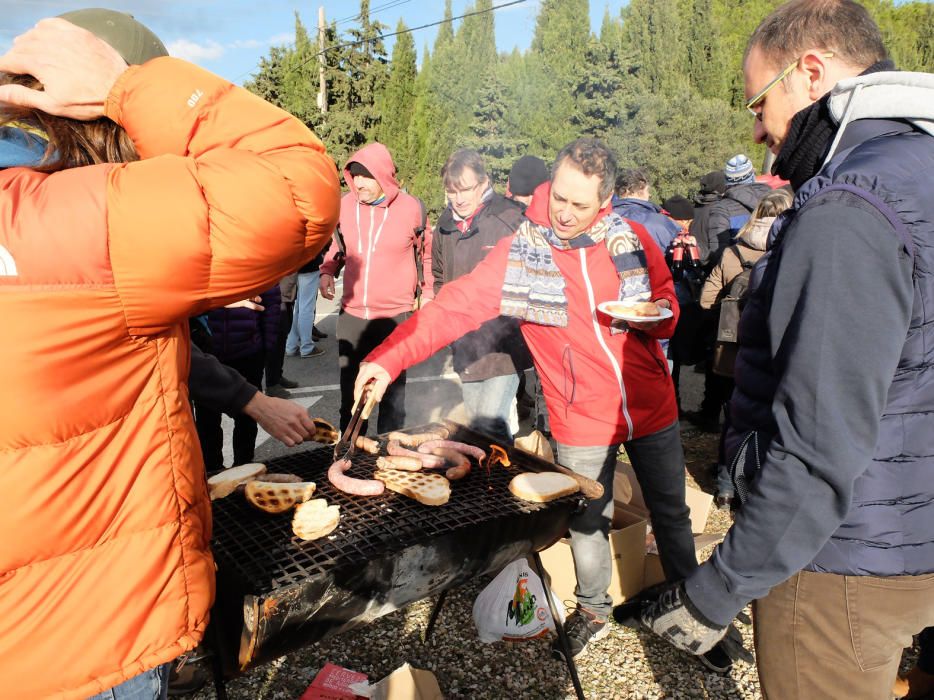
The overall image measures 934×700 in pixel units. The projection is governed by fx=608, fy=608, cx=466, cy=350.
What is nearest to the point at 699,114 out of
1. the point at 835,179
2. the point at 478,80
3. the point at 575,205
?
the point at 478,80

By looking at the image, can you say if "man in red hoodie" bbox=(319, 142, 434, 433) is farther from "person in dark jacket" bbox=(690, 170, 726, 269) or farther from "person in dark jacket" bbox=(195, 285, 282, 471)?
"person in dark jacket" bbox=(690, 170, 726, 269)

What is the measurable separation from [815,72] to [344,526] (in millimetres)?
1928

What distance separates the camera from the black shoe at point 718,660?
2920 millimetres

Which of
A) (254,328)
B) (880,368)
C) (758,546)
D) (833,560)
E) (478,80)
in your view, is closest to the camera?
(880,368)

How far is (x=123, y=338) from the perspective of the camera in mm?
1084

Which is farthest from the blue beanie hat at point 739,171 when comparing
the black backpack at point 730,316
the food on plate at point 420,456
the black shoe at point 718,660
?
the food on plate at point 420,456

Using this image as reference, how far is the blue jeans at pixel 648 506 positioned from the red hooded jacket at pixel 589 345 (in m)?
0.08

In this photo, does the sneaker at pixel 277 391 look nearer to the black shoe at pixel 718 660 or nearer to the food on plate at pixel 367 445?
the food on plate at pixel 367 445

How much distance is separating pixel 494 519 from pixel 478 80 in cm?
1760

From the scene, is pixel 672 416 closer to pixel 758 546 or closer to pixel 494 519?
pixel 494 519

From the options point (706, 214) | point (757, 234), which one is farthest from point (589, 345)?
point (706, 214)

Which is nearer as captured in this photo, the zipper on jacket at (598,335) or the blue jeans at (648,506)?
the zipper on jacket at (598,335)

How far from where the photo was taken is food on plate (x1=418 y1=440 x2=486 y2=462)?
2.65 metres

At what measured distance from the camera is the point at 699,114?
21953mm
